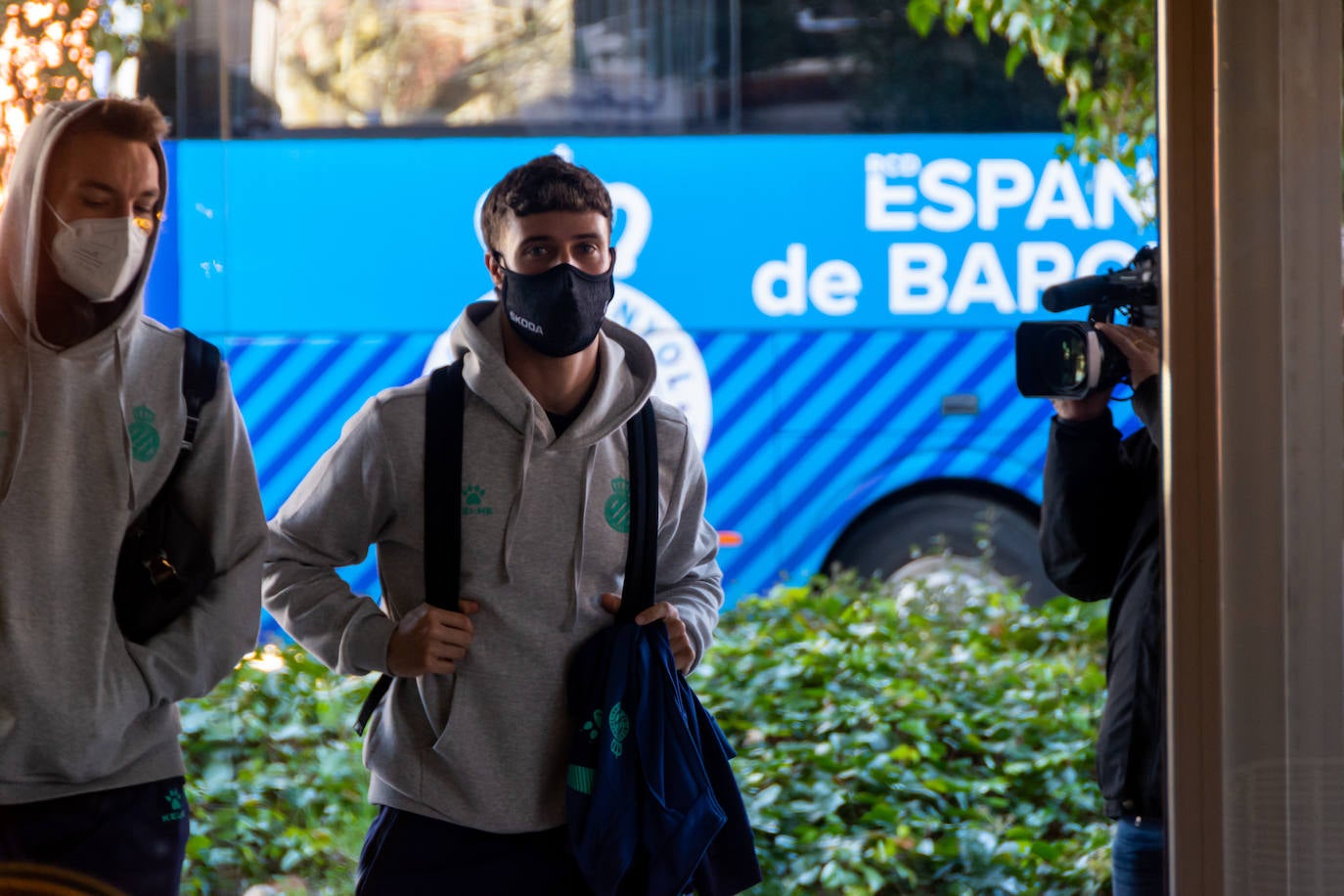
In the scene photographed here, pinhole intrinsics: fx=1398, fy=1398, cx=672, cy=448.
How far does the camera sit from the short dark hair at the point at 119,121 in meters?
1.98

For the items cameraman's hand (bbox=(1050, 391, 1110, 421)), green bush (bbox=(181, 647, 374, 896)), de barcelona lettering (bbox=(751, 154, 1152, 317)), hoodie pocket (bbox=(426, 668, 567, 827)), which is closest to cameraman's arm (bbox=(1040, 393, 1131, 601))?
cameraman's hand (bbox=(1050, 391, 1110, 421))

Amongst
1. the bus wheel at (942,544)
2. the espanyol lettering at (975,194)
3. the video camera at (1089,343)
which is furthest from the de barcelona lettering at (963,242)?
the video camera at (1089,343)

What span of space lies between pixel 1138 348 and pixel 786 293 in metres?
2.17

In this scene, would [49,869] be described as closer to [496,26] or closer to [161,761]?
[161,761]

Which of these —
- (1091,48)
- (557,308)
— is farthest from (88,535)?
(1091,48)

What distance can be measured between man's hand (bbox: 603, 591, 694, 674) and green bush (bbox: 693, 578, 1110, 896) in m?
1.57

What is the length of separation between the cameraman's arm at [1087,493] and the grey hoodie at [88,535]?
1.23m

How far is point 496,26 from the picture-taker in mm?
3781

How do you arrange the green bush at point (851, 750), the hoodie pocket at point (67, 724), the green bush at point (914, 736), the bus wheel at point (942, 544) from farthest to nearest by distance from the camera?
the bus wheel at point (942, 544) < the green bush at point (914, 736) < the green bush at point (851, 750) < the hoodie pocket at point (67, 724)

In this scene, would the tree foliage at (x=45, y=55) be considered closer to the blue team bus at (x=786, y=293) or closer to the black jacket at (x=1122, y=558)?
the blue team bus at (x=786, y=293)

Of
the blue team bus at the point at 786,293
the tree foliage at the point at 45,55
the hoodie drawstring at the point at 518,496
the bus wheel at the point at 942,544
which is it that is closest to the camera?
the hoodie drawstring at the point at 518,496

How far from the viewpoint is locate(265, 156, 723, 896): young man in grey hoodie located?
1.92 meters

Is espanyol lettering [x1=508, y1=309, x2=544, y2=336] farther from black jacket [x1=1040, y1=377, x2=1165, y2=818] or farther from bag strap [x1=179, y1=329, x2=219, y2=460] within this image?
black jacket [x1=1040, y1=377, x2=1165, y2=818]

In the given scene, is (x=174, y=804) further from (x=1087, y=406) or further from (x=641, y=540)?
(x=1087, y=406)
